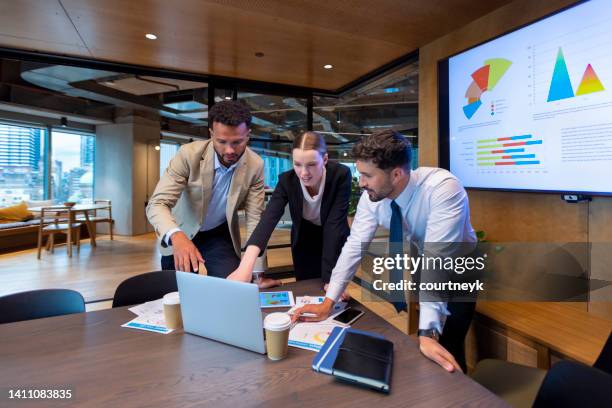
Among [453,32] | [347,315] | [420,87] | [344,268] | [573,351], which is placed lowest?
[573,351]

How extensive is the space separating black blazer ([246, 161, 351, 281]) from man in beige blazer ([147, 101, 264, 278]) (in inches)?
7.6

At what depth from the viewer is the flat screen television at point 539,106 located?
1811 mm

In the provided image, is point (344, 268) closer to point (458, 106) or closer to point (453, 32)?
point (458, 106)

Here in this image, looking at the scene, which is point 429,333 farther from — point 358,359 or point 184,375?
point 184,375

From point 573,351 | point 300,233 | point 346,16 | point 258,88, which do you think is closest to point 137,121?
point 258,88

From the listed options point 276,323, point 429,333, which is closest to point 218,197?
point 276,323

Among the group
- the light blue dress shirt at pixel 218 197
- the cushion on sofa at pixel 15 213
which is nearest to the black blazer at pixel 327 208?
the light blue dress shirt at pixel 218 197

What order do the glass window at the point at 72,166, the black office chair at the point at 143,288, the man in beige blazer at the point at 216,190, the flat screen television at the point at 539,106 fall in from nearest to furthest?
the black office chair at the point at 143,288 < the man in beige blazer at the point at 216,190 < the flat screen television at the point at 539,106 < the glass window at the point at 72,166

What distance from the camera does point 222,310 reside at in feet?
3.37

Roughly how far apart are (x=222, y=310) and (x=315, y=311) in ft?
1.23

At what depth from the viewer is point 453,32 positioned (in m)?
2.89

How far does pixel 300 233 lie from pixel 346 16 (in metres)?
1.79

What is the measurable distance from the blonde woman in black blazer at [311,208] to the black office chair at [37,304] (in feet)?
2.18

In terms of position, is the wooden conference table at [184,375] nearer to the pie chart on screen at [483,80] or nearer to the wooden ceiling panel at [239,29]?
the pie chart on screen at [483,80]
